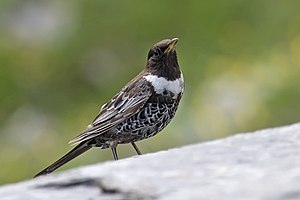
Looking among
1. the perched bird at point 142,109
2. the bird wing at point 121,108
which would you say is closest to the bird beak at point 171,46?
the perched bird at point 142,109

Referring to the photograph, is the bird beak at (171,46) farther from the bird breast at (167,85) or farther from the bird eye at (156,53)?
the bird breast at (167,85)

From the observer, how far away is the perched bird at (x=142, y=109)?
6039 mm

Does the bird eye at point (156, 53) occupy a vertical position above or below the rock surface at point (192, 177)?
above

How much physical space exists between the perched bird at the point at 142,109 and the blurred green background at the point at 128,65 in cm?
212

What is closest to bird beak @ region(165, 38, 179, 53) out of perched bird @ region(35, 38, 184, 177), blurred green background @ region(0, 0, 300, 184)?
perched bird @ region(35, 38, 184, 177)

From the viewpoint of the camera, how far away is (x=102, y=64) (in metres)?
12.5

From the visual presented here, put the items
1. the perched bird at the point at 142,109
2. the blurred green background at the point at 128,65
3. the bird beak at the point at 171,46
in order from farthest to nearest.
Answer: the blurred green background at the point at 128,65 < the bird beak at the point at 171,46 < the perched bird at the point at 142,109

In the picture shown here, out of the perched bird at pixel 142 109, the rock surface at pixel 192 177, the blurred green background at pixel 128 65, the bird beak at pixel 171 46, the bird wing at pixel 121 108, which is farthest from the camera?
the blurred green background at pixel 128 65

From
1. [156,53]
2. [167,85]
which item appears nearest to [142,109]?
[167,85]

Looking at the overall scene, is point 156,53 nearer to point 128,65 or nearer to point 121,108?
point 121,108

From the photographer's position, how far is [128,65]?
11953 mm

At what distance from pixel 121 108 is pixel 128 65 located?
569cm

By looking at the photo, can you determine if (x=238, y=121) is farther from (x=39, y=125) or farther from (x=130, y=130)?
(x=130, y=130)

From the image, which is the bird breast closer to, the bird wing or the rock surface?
the bird wing
